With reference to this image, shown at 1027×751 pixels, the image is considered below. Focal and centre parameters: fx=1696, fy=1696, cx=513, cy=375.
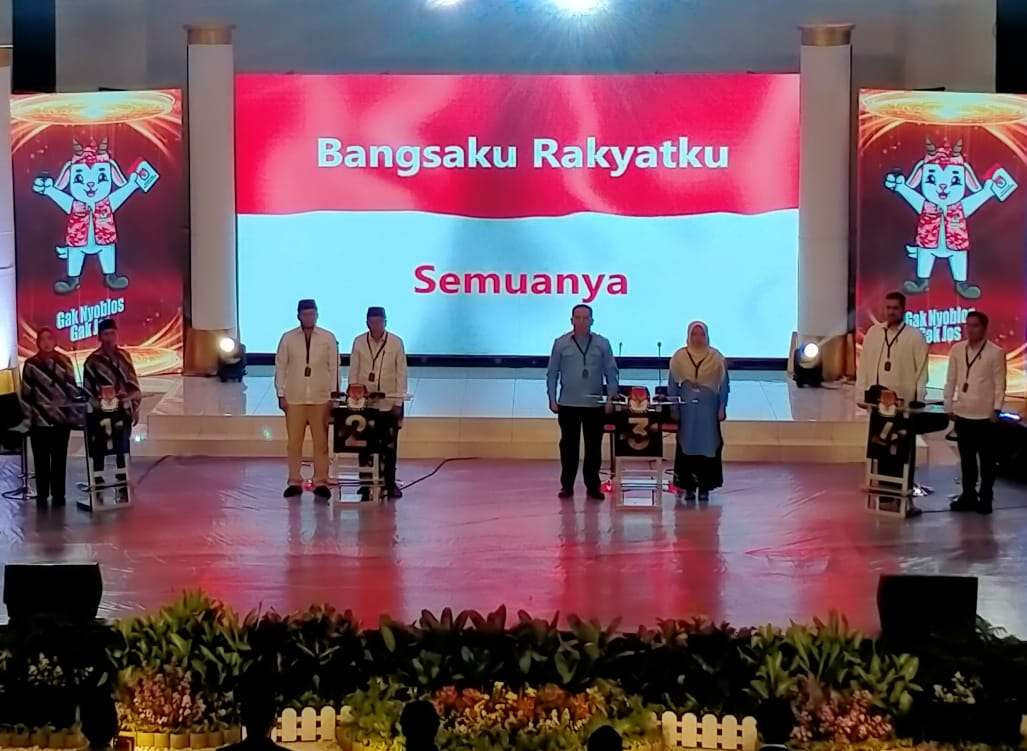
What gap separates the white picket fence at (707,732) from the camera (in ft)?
21.4

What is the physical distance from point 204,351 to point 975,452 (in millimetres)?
7379

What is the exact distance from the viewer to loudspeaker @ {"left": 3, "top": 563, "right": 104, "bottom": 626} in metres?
7.40

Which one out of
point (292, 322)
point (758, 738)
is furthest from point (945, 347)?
point (758, 738)

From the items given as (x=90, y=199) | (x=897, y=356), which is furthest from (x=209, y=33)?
(x=897, y=356)

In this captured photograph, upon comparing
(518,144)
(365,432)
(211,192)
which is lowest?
(365,432)

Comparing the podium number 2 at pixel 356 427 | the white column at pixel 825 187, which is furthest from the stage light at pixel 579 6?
the podium number 2 at pixel 356 427

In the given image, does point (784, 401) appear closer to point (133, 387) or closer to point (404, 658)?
point (133, 387)

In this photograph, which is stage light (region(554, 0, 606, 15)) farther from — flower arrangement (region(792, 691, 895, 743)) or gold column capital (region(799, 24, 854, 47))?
flower arrangement (region(792, 691, 895, 743))

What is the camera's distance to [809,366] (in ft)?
49.2

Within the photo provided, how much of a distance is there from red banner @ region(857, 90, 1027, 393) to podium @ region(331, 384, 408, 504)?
5.19 metres

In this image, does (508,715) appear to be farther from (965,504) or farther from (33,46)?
(33,46)

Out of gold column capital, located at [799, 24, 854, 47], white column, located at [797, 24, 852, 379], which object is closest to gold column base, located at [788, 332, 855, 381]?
white column, located at [797, 24, 852, 379]

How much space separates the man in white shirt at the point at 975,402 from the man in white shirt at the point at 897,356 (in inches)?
8.7

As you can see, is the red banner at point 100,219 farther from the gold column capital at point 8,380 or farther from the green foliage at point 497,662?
the green foliage at point 497,662
